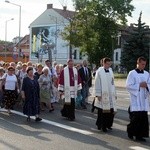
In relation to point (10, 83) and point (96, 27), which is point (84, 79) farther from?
point (96, 27)

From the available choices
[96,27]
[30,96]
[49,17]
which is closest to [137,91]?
[30,96]

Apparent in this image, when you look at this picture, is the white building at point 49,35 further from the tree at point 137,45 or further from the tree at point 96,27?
the tree at point 137,45

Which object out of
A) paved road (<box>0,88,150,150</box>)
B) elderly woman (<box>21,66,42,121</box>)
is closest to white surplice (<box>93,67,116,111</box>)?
paved road (<box>0,88,150,150</box>)

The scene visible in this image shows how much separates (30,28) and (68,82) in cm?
8820

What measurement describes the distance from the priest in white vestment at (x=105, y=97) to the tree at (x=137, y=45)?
39.1 m

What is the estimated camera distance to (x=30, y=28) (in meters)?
101

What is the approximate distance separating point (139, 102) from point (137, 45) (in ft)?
136

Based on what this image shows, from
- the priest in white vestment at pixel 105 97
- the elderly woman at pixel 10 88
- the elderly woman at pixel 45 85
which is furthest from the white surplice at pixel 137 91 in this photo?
A: the elderly woman at pixel 45 85

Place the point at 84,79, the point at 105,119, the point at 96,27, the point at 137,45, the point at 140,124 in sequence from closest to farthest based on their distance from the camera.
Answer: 1. the point at 140,124
2. the point at 105,119
3. the point at 84,79
4. the point at 137,45
5. the point at 96,27

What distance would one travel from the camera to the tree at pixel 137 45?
50.6 m

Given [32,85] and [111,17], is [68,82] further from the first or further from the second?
[111,17]

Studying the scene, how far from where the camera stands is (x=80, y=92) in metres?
17.3

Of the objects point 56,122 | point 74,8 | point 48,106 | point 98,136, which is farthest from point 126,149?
point 74,8

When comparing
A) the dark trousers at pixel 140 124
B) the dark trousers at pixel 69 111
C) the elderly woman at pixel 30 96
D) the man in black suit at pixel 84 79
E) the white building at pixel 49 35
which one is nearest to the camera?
the dark trousers at pixel 140 124
